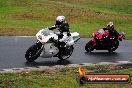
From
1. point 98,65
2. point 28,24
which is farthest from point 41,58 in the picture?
point 28,24

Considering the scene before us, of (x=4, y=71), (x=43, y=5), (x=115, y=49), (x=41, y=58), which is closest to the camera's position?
(x=4, y=71)

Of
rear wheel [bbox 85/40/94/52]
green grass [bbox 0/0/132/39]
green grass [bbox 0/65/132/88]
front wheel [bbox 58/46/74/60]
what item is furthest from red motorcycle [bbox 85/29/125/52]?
green grass [bbox 0/0/132/39]

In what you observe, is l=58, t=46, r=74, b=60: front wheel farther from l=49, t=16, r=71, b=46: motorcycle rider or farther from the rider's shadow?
l=49, t=16, r=71, b=46: motorcycle rider

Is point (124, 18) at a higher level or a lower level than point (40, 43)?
lower

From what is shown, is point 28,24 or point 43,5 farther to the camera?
point 43,5

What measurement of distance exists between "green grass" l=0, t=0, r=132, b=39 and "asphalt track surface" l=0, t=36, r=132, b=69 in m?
2.93

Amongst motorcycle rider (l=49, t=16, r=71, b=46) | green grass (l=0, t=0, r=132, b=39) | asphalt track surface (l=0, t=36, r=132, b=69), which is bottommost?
green grass (l=0, t=0, r=132, b=39)

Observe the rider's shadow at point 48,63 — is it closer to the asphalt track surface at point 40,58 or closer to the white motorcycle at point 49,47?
the asphalt track surface at point 40,58

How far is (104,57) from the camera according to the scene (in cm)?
2047

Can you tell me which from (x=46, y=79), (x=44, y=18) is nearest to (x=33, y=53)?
(x=46, y=79)

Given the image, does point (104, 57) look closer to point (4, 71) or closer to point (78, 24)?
point (4, 71)

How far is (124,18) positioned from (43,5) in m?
7.64

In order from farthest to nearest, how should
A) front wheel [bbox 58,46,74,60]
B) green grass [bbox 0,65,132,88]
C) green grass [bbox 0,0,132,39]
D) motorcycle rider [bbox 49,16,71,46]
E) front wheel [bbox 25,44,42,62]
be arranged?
green grass [bbox 0,0,132,39], front wheel [bbox 58,46,74,60], motorcycle rider [bbox 49,16,71,46], front wheel [bbox 25,44,42,62], green grass [bbox 0,65,132,88]

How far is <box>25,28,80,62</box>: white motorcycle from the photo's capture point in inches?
710
